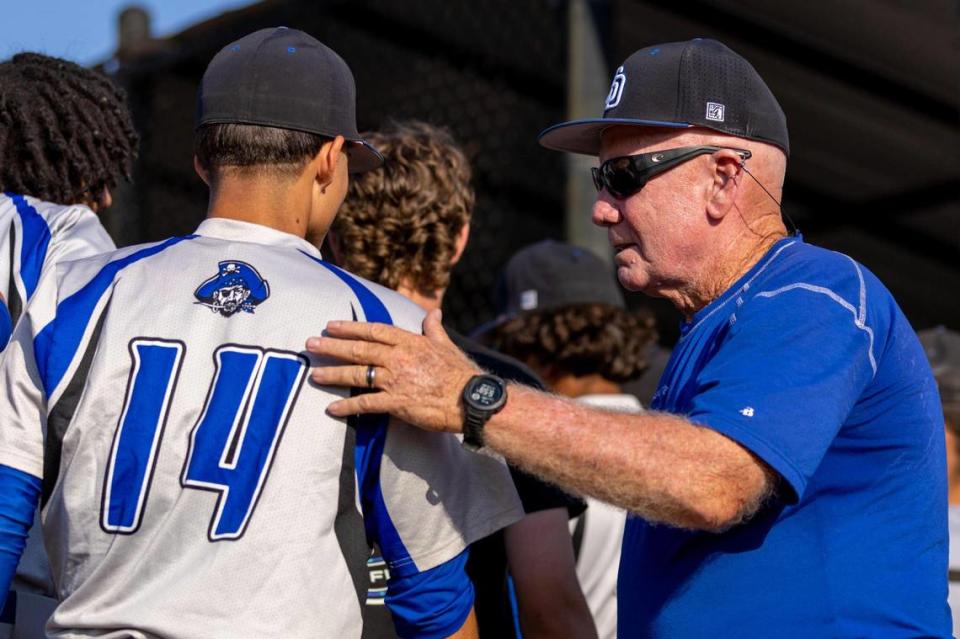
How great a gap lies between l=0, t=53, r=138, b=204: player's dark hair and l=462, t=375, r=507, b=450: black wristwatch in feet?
3.58

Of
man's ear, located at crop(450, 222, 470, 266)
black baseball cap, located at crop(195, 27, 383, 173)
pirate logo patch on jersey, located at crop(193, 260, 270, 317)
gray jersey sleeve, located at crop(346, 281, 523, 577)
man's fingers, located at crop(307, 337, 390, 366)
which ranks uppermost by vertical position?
black baseball cap, located at crop(195, 27, 383, 173)

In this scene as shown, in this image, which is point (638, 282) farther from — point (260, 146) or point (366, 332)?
point (260, 146)

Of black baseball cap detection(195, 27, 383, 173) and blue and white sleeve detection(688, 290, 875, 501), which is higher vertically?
black baseball cap detection(195, 27, 383, 173)

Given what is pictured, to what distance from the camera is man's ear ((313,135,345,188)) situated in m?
1.98

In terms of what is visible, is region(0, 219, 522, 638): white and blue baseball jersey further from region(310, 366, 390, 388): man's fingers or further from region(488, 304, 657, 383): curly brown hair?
region(488, 304, 657, 383): curly brown hair

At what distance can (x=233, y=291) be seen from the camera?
1.82 metres

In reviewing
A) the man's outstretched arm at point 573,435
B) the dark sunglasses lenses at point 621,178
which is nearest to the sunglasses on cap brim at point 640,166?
the dark sunglasses lenses at point 621,178

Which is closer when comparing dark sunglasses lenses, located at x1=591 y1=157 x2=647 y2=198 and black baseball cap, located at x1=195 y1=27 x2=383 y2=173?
black baseball cap, located at x1=195 y1=27 x2=383 y2=173

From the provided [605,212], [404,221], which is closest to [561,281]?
[404,221]

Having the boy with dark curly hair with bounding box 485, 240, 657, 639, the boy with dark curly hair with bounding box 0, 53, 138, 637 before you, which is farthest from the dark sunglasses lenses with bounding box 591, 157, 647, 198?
the boy with dark curly hair with bounding box 485, 240, 657, 639

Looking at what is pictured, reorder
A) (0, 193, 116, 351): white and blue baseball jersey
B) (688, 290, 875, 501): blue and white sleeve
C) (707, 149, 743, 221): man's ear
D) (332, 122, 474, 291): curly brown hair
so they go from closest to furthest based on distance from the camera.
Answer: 1. (688, 290, 875, 501): blue and white sleeve
2. (707, 149, 743, 221): man's ear
3. (0, 193, 116, 351): white and blue baseball jersey
4. (332, 122, 474, 291): curly brown hair

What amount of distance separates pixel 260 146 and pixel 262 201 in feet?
0.28

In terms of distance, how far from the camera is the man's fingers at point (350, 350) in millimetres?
1769

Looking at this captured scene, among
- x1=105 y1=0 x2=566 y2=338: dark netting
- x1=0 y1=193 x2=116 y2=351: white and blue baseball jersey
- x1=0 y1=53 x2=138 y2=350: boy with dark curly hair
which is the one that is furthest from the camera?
x1=105 y1=0 x2=566 y2=338: dark netting
